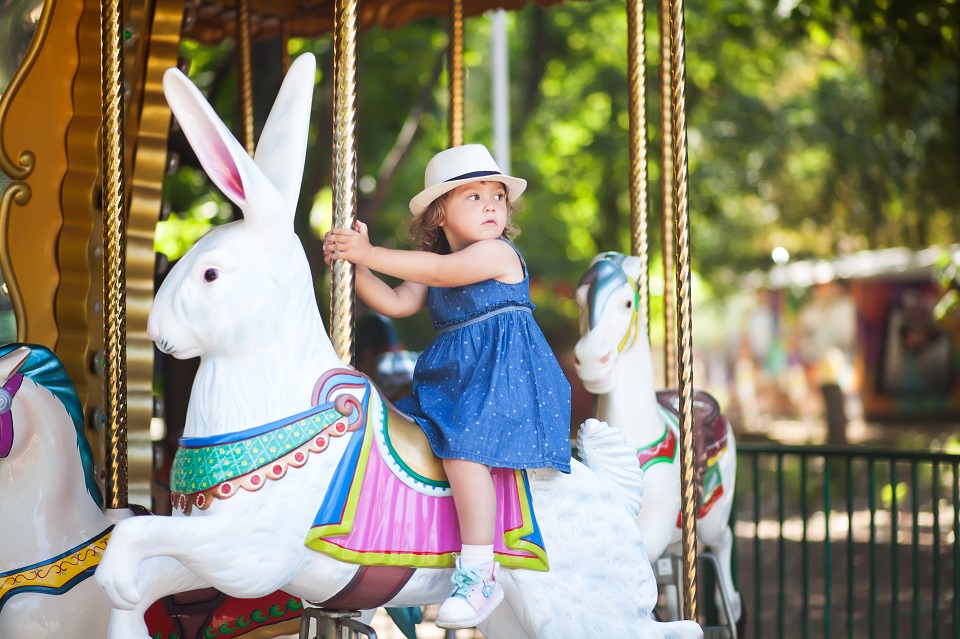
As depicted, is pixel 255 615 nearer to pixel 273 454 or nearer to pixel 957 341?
A: pixel 273 454

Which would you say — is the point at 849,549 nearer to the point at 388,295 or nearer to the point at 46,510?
the point at 388,295

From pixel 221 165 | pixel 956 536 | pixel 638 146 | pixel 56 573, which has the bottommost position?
pixel 956 536

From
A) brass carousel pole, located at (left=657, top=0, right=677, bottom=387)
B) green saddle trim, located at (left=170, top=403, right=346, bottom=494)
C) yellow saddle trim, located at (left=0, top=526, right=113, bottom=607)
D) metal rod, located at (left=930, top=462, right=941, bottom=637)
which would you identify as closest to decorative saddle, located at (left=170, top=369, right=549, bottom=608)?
green saddle trim, located at (left=170, top=403, right=346, bottom=494)

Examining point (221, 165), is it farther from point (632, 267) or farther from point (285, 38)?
point (285, 38)

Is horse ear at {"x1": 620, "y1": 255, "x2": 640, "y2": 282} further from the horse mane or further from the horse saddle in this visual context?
the horse mane

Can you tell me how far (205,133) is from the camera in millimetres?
2121

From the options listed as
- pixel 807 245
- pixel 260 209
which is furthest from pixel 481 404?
pixel 807 245

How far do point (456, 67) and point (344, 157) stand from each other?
243 centimetres

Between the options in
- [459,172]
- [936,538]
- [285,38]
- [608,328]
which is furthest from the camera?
[285,38]

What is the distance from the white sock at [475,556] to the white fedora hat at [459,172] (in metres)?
0.82

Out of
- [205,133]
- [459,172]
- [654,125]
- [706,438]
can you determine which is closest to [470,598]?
[459,172]

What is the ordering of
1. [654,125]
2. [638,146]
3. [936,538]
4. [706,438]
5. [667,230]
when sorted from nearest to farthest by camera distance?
[706,438]
[638,146]
[667,230]
[936,538]
[654,125]

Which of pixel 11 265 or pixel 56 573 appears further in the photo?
pixel 11 265

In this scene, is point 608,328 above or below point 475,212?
below
